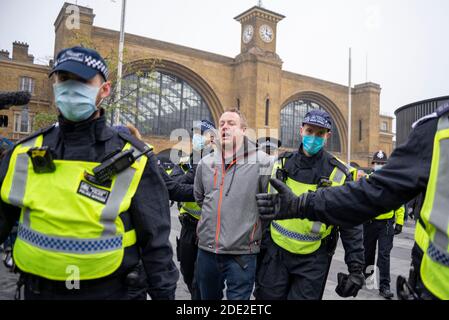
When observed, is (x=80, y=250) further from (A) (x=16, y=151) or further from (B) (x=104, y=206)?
(A) (x=16, y=151)

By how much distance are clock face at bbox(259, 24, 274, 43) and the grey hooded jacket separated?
30.1m

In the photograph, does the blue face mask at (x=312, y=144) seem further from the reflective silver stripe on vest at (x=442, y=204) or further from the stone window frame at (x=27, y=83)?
the stone window frame at (x=27, y=83)

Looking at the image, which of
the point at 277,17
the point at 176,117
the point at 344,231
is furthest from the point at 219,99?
the point at 344,231

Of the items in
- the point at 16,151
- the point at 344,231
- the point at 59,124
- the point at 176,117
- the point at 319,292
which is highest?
the point at 176,117

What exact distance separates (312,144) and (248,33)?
30.6 m

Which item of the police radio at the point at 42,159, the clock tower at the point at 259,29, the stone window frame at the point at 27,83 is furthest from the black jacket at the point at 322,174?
the clock tower at the point at 259,29

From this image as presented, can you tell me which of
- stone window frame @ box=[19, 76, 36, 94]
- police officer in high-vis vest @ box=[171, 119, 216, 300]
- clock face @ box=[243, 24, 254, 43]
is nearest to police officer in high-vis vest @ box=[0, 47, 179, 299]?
police officer in high-vis vest @ box=[171, 119, 216, 300]

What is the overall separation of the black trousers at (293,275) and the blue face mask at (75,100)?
1.88m

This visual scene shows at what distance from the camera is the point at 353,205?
5.93 ft

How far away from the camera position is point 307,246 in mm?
2926

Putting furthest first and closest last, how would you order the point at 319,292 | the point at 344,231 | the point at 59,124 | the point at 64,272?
1. the point at 344,231
2. the point at 319,292
3. the point at 59,124
4. the point at 64,272

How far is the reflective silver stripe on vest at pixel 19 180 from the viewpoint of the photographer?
1.79 metres
